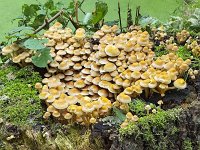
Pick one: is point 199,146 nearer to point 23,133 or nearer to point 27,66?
point 23,133

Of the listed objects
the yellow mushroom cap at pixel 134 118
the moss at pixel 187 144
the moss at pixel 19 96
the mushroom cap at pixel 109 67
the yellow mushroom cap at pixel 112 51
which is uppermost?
the yellow mushroom cap at pixel 112 51

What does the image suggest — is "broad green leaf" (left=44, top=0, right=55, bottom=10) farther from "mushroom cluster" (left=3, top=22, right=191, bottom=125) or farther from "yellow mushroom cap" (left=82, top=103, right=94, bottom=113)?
"yellow mushroom cap" (left=82, top=103, right=94, bottom=113)

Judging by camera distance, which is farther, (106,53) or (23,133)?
(106,53)

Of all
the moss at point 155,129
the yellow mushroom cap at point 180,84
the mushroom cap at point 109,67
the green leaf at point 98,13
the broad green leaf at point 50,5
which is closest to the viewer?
the moss at point 155,129

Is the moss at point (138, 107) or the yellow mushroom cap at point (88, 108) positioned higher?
the yellow mushroom cap at point (88, 108)

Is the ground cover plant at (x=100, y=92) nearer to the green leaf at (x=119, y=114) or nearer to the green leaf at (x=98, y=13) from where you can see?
the green leaf at (x=119, y=114)

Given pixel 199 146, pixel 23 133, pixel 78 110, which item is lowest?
pixel 199 146

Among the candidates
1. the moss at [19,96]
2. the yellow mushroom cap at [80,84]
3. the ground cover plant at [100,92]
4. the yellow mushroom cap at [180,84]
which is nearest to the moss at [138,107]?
the ground cover plant at [100,92]

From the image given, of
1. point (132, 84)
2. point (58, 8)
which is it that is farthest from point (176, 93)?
point (58, 8)
